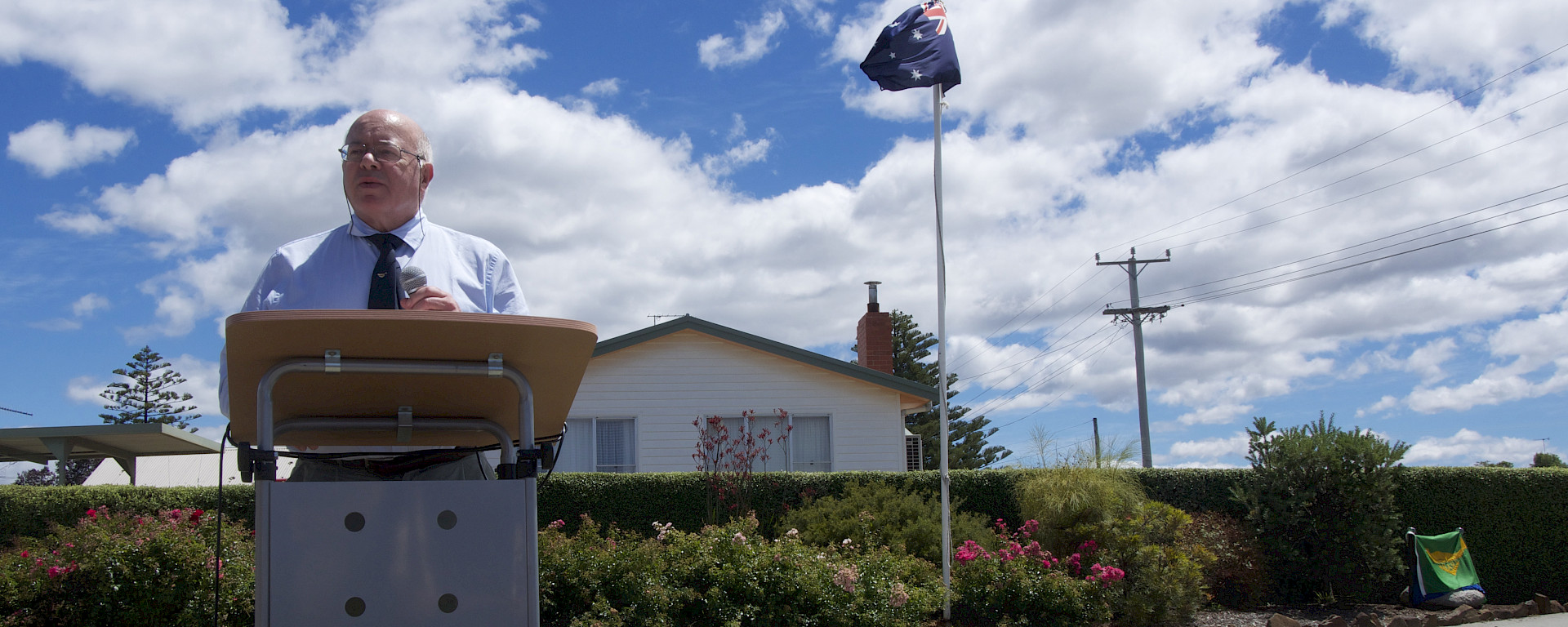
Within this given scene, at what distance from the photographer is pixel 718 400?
16609 millimetres

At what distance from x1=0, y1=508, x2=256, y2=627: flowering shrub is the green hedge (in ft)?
15.9

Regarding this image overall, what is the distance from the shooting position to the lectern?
5.10ft

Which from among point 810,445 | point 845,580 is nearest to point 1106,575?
point 845,580

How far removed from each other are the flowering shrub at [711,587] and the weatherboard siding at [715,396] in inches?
341

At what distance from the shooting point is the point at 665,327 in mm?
16391

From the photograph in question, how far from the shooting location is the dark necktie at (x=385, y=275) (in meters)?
2.28

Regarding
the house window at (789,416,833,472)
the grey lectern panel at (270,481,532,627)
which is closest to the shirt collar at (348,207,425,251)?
the grey lectern panel at (270,481,532,627)

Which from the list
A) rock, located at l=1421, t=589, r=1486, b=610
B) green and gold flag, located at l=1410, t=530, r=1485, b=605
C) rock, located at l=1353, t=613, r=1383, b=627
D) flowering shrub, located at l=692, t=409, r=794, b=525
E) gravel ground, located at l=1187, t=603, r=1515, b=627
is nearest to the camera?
rock, located at l=1353, t=613, r=1383, b=627

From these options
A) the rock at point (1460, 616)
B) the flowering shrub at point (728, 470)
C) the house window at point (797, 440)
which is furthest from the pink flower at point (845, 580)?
the house window at point (797, 440)

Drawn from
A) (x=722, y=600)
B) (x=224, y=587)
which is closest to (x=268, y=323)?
(x=722, y=600)

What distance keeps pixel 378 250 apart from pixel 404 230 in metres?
0.09

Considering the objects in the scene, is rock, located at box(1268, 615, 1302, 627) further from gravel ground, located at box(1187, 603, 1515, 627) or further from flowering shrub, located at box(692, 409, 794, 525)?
flowering shrub, located at box(692, 409, 794, 525)

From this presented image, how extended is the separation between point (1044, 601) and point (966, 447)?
33660mm

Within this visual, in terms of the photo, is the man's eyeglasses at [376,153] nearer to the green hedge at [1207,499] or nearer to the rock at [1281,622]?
the rock at [1281,622]
